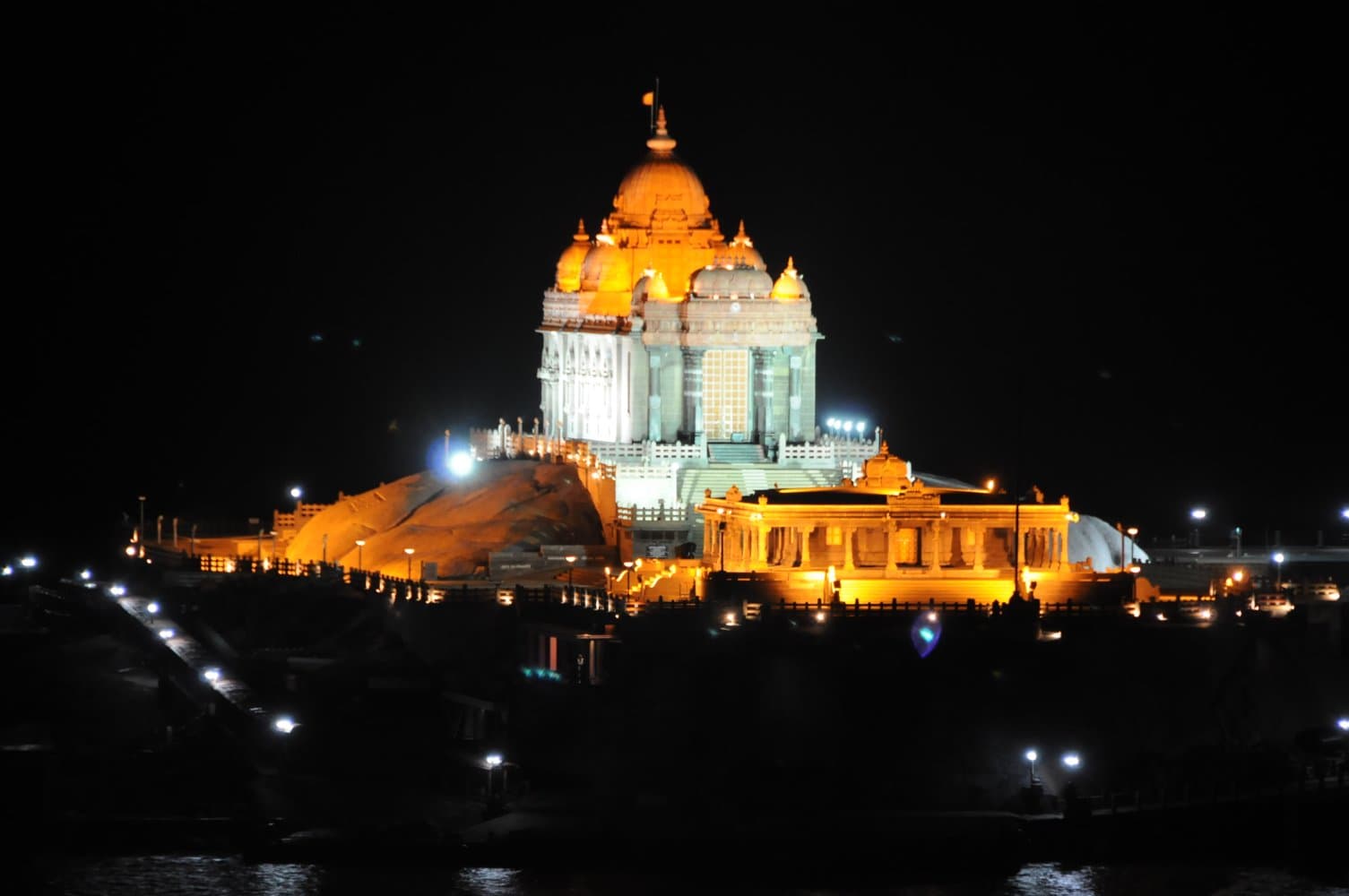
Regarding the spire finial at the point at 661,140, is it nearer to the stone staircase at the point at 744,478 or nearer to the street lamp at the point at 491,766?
the stone staircase at the point at 744,478

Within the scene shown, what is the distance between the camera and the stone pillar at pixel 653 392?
14688cm

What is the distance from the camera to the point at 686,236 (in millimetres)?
150125

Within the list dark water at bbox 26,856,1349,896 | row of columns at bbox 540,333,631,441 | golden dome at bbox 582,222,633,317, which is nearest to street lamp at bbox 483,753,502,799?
dark water at bbox 26,856,1349,896

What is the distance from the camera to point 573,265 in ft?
501

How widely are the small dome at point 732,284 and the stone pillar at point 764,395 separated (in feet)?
5.26

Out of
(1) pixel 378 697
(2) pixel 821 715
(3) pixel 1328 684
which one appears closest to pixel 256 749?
(1) pixel 378 697

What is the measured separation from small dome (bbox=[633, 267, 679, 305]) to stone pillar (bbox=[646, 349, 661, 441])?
1.44 m

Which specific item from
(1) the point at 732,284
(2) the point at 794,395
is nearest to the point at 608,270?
(1) the point at 732,284

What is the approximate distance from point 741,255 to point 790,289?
1.56 metres

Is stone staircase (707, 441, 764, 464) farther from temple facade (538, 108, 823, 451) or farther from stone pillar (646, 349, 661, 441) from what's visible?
stone pillar (646, 349, 661, 441)

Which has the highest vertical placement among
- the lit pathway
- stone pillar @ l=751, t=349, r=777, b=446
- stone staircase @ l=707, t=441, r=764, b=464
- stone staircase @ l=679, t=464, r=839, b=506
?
stone pillar @ l=751, t=349, r=777, b=446

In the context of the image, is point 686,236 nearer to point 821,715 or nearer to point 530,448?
point 530,448

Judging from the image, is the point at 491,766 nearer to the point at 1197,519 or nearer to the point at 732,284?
the point at 732,284

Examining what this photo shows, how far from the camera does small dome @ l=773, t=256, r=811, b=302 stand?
147125mm
